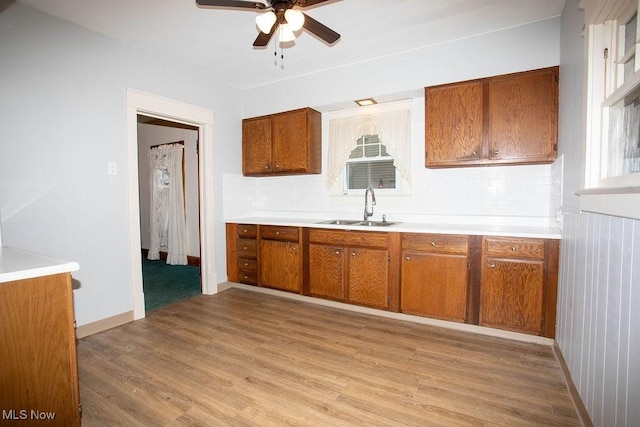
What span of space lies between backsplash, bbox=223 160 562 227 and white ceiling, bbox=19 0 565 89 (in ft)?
4.20

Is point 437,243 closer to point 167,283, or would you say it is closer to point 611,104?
point 611,104

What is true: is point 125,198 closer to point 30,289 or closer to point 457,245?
point 30,289

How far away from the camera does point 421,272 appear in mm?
2775

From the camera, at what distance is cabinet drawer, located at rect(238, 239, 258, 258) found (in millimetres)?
3764

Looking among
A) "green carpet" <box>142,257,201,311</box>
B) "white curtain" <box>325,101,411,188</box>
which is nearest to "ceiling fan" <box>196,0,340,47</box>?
"white curtain" <box>325,101,411,188</box>

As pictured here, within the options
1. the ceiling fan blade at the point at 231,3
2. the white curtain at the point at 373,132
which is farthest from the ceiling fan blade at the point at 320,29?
the white curtain at the point at 373,132

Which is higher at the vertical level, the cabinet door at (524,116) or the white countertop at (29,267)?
the cabinet door at (524,116)

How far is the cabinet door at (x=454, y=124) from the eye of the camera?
9.00 ft

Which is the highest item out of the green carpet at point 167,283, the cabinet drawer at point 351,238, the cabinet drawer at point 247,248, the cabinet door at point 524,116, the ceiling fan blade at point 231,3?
the ceiling fan blade at point 231,3

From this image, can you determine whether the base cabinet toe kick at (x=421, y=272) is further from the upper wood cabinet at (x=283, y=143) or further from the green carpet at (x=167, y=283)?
the green carpet at (x=167, y=283)

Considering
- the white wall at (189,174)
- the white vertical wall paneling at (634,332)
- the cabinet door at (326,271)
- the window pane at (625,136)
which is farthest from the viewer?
the white wall at (189,174)

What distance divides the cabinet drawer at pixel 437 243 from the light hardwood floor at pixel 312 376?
0.72m

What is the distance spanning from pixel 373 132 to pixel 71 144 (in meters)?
2.93

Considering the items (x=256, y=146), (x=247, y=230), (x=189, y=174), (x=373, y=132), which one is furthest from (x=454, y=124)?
(x=189, y=174)
